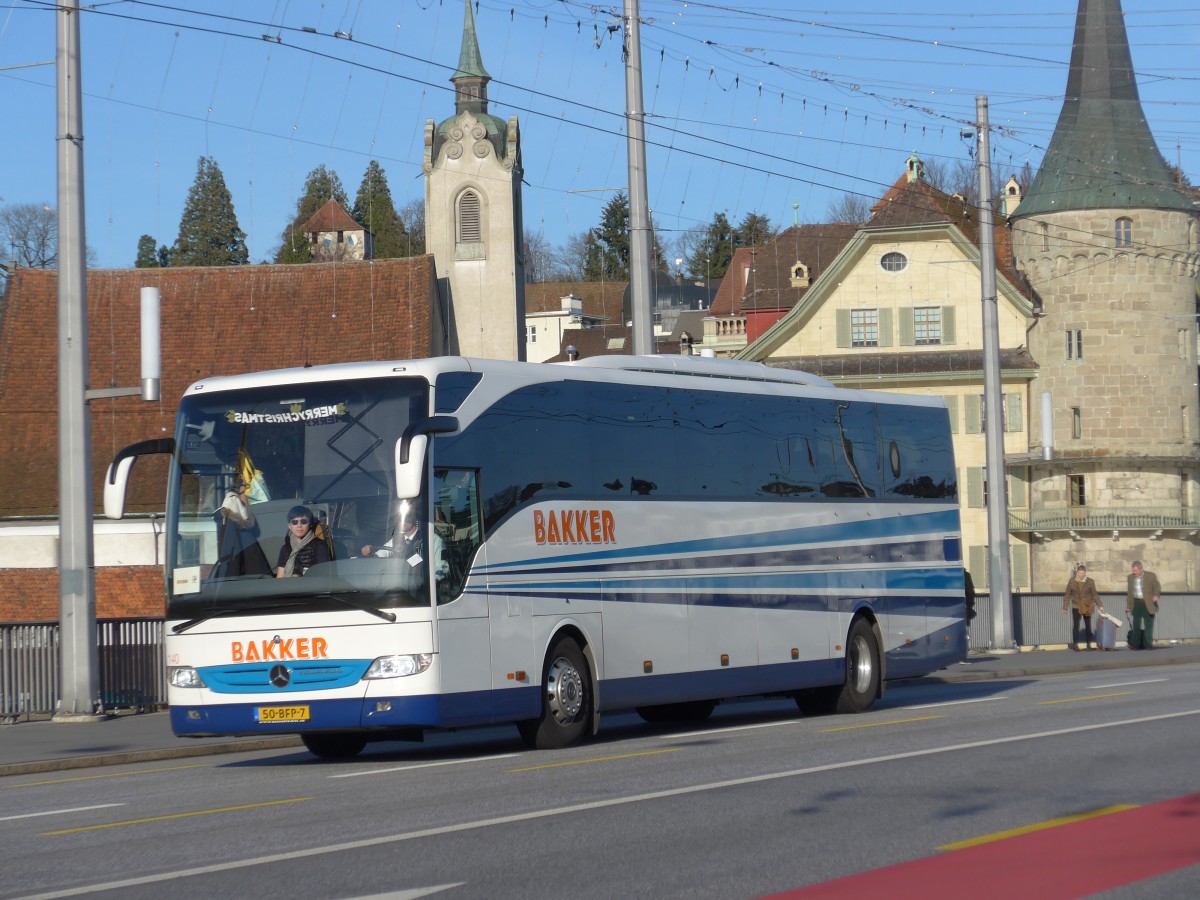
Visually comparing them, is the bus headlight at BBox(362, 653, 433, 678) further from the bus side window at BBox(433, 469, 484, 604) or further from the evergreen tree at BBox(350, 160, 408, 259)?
the evergreen tree at BBox(350, 160, 408, 259)

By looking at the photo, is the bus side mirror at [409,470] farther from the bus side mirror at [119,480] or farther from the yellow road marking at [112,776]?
the yellow road marking at [112,776]

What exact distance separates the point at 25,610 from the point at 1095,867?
4204 centimetres

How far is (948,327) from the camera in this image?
218 feet

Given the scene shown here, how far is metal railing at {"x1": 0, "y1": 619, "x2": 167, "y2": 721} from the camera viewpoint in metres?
21.9

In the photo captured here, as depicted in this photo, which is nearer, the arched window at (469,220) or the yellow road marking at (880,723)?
the yellow road marking at (880,723)

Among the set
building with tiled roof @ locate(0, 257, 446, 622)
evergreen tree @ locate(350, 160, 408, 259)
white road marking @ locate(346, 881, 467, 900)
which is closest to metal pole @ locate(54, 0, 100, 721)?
white road marking @ locate(346, 881, 467, 900)

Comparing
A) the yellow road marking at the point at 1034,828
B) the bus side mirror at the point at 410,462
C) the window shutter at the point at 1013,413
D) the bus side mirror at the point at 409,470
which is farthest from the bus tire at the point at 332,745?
the window shutter at the point at 1013,413

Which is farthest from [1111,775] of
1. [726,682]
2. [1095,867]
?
[726,682]

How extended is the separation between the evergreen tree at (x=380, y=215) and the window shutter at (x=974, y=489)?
70.7 metres

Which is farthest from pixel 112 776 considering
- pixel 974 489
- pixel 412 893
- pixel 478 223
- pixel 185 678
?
pixel 478 223

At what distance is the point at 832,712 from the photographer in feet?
70.2

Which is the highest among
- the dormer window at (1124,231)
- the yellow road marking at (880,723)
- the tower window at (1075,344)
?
the dormer window at (1124,231)

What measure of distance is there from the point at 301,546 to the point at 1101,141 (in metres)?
56.1

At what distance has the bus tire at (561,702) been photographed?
16234 millimetres
